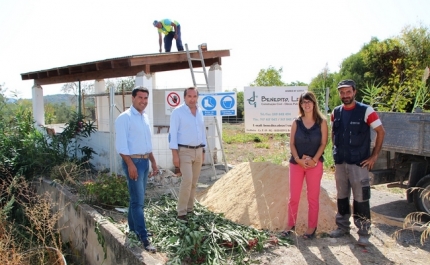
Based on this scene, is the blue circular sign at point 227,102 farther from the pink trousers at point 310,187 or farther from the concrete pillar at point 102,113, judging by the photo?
the concrete pillar at point 102,113

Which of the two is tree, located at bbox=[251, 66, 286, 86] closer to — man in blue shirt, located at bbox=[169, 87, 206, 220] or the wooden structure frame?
the wooden structure frame

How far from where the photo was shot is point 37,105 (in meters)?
13.3

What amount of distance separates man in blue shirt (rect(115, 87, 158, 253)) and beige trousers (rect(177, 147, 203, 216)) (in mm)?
667

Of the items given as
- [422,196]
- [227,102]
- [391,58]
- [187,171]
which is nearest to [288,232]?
[187,171]

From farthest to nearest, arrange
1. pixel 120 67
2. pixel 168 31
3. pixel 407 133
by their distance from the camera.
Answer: pixel 168 31 < pixel 120 67 < pixel 407 133

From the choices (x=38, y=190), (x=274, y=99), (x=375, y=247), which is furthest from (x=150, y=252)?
(x=38, y=190)

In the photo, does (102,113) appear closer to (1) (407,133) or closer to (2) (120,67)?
(2) (120,67)

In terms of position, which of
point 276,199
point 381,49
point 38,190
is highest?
point 381,49

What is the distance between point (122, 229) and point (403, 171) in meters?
4.22

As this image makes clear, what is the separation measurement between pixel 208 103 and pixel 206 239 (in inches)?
170

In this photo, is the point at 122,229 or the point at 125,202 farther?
the point at 125,202

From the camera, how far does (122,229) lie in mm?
4895

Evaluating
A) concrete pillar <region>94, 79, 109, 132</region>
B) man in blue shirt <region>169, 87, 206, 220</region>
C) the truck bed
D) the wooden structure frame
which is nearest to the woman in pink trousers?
man in blue shirt <region>169, 87, 206, 220</region>

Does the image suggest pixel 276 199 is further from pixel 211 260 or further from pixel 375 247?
pixel 211 260
